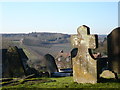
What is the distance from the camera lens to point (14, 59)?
21.5m

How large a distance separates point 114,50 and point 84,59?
21.4 feet

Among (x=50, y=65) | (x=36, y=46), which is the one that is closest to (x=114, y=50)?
(x=50, y=65)

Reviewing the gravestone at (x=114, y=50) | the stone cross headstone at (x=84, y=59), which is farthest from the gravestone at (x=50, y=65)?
the stone cross headstone at (x=84, y=59)

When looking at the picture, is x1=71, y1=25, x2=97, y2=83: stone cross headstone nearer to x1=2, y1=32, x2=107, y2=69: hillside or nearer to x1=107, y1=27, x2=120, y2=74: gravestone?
x1=107, y1=27, x2=120, y2=74: gravestone

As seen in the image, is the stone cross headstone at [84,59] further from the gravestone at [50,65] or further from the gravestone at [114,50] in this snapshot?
the gravestone at [50,65]

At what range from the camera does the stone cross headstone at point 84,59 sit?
47.2 feet

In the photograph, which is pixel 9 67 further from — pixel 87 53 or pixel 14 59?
pixel 87 53

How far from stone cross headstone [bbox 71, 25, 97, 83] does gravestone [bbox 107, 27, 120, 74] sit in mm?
6260

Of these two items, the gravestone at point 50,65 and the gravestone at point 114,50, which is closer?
the gravestone at point 114,50

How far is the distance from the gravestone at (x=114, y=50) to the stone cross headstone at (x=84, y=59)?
6.26 m

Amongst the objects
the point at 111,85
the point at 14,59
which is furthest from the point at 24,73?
the point at 111,85

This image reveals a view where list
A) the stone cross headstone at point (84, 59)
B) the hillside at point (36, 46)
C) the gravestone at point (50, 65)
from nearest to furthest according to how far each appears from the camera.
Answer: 1. the stone cross headstone at point (84, 59)
2. the gravestone at point (50, 65)
3. the hillside at point (36, 46)

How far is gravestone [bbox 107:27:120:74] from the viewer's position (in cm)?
2038

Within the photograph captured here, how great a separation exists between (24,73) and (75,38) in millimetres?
7445
